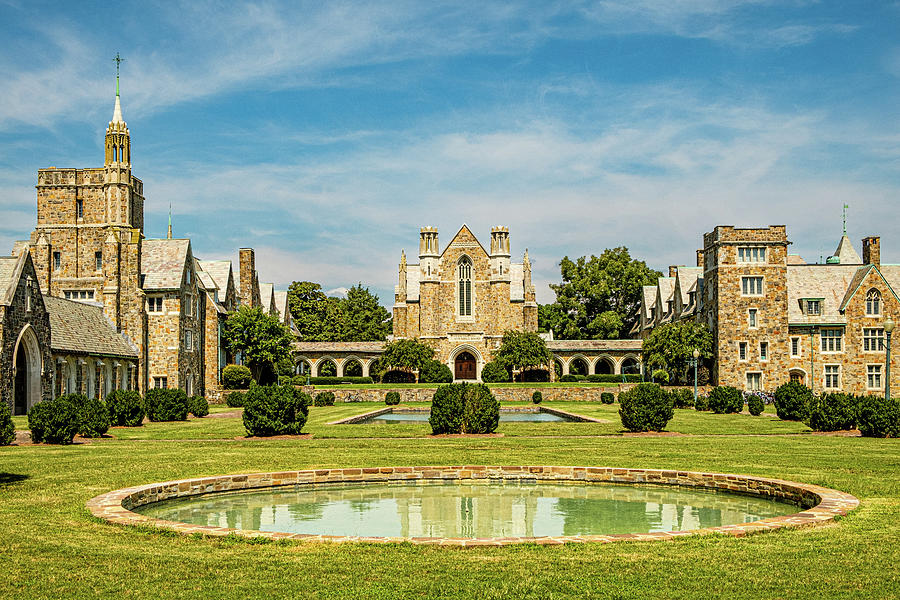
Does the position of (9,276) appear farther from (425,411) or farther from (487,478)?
(487,478)

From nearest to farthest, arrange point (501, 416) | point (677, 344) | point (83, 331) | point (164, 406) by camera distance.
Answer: point (164, 406) < point (501, 416) < point (83, 331) < point (677, 344)

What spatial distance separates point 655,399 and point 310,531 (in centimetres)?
1704

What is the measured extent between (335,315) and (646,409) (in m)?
66.5

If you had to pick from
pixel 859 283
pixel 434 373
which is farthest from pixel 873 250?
pixel 434 373

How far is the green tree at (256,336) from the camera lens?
59.8 m

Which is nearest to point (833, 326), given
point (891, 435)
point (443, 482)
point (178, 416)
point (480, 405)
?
point (891, 435)

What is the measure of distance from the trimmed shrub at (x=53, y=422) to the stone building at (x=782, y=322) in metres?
45.3

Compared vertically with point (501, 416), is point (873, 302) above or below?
above

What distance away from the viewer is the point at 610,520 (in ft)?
39.3

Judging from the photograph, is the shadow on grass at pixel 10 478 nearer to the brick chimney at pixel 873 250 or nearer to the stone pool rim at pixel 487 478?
the stone pool rim at pixel 487 478

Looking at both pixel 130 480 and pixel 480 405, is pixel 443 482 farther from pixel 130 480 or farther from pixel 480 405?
pixel 480 405

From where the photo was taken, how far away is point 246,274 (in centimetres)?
6956

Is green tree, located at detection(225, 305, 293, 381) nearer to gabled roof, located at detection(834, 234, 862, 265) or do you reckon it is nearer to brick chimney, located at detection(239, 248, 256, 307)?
brick chimney, located at detection(239, 248, 256, 307)

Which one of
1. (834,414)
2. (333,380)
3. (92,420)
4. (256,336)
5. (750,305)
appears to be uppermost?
(750,305)
